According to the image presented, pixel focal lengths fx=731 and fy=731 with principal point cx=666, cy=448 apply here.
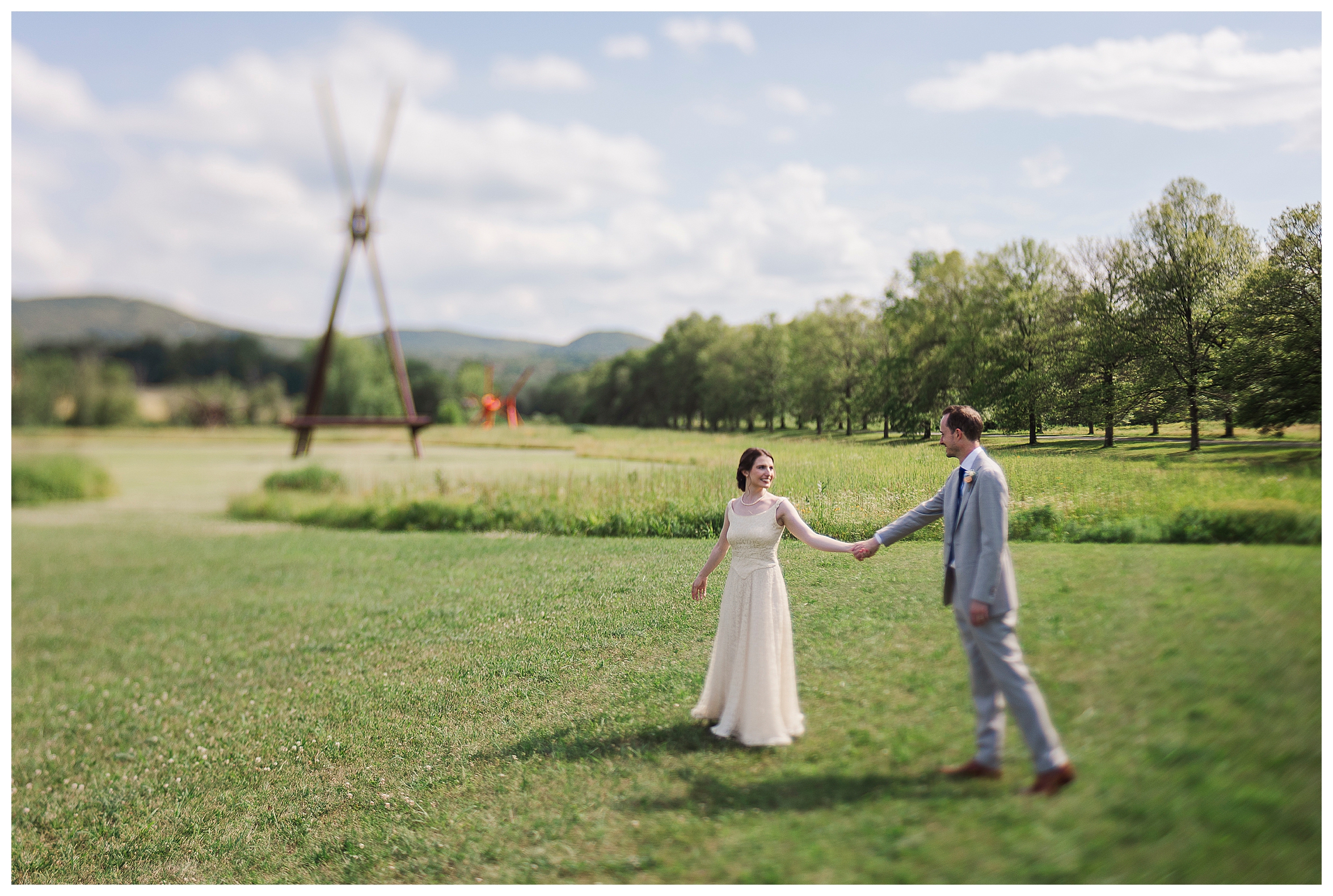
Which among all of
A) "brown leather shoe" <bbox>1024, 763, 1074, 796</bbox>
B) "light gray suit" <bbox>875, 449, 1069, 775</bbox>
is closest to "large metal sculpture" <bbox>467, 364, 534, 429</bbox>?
"light gray suit" <bbox>875, 449, 1069, 775</bbox>

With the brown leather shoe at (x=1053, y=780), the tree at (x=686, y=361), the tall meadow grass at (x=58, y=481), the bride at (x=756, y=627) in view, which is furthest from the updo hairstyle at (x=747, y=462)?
the tall meadow grass at (x=58, y=481)

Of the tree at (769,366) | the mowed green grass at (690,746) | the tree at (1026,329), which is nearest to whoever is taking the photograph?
the mowed green grass at (690,746)

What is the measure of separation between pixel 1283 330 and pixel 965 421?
6.18ft

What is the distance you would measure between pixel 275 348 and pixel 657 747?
69.5ft

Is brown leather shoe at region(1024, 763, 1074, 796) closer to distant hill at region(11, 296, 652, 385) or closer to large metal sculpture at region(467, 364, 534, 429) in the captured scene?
large metal sculpture at region(467, 364, 534, 429)

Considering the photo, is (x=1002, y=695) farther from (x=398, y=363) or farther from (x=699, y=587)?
(x=398, y=363)

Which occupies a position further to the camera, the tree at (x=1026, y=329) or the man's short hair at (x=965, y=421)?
the tree at (x=1026, y=329)

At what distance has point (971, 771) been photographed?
3.00 meters

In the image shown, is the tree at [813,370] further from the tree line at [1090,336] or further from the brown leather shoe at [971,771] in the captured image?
the brown leather shoe at [971,771]

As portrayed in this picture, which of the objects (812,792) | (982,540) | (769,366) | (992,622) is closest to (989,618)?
(992,622)

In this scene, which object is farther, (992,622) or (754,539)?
(754,539)

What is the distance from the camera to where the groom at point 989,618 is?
9.57ft

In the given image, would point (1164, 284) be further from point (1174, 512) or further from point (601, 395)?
point (601, 395)

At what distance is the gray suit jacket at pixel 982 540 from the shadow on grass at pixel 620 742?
56.2 inches
